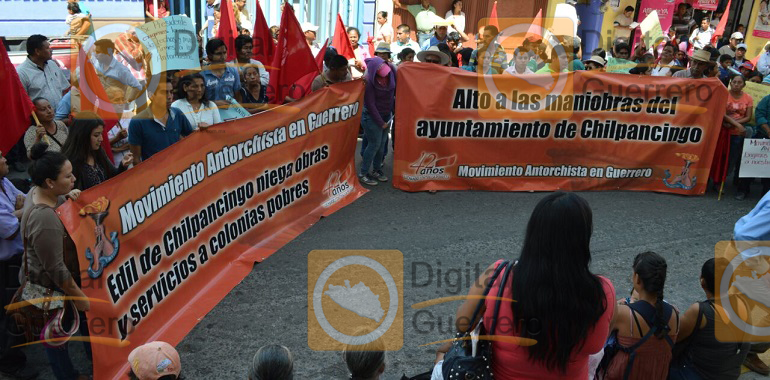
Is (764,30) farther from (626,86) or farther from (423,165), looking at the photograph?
(423,165)

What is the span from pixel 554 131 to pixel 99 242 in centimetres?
583

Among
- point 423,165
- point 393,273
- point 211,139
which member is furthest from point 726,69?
point 211,139

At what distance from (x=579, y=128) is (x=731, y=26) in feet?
63.6

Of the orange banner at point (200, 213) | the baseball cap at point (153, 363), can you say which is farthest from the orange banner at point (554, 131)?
the baseball cap at point (153, 363)

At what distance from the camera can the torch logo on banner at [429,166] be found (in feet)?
26.2

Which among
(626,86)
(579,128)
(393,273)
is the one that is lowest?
(393,273)

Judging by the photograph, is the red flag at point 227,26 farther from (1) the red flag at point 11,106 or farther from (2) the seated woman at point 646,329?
(2) the seated woman at point 646,329

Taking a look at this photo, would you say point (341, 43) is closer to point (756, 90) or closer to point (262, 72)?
point (262, 72)

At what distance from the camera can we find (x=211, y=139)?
520 cm

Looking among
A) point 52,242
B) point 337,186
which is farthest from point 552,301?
point 337,186

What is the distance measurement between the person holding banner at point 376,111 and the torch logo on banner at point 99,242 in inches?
174

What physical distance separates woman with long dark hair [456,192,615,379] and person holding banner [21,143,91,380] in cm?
237

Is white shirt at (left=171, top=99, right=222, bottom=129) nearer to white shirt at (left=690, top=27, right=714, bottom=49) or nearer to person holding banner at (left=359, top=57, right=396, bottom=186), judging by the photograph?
person holding banner at (left=359, top=57, right=396, bottom=186)

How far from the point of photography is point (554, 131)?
8125mm
